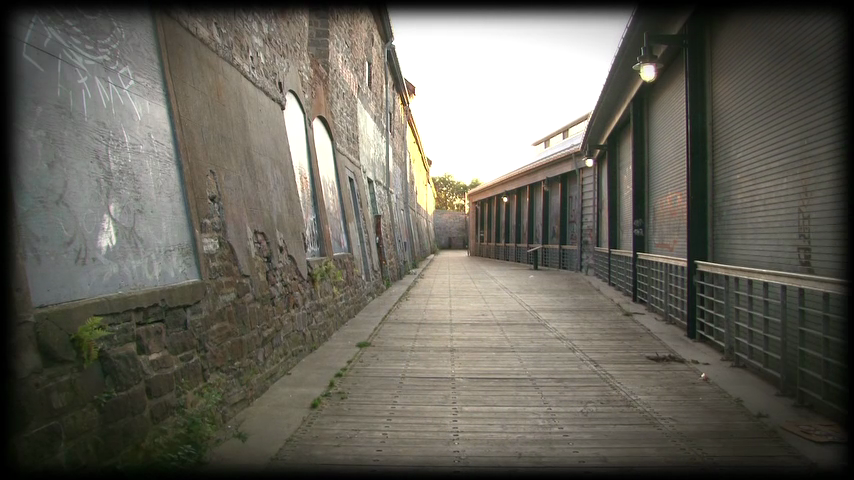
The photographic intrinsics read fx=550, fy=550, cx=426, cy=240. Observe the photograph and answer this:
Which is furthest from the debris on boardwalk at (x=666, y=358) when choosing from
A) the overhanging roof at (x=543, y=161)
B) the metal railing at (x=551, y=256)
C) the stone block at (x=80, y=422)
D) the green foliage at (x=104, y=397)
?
the metal railing at (x=551, y=256)

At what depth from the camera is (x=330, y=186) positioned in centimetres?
1012

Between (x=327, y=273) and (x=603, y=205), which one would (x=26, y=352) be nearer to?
(x=327, y=273)

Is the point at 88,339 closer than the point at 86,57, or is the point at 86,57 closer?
the point at 88,339

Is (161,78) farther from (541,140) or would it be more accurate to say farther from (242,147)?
(541,140)

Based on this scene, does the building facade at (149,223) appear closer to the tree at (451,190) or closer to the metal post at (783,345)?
the metal post at (783,345)

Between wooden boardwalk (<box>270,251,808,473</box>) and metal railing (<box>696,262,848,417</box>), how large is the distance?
0.55 meters

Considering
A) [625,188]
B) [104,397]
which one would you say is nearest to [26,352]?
[104,397]

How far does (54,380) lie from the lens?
8.71ft

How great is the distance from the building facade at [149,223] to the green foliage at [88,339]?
0.01 m

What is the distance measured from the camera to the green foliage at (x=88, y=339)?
2800mm

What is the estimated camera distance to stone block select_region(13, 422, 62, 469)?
2.42 m

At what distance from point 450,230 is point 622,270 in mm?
46063

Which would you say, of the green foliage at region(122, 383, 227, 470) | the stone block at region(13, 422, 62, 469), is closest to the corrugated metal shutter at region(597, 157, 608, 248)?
the green foliage at region(122, 383, 227, 470)

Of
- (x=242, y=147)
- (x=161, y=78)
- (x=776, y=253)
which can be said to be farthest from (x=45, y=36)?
(x=776, y=253)
